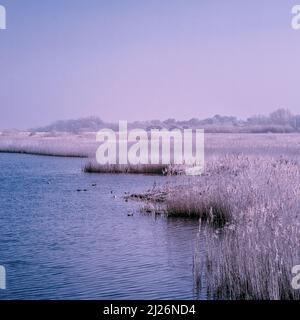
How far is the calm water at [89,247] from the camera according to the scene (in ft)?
23.8

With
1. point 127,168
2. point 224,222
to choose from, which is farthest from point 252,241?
point 127,168

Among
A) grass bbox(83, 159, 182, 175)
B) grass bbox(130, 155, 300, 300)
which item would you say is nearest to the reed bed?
grass bbox(130, 155, 300, 300)

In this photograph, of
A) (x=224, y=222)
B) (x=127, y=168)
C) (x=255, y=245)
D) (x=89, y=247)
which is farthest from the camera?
(x=127, y=168)

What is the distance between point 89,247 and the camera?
30.5 feet

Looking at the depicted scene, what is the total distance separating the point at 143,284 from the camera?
731 centimetres

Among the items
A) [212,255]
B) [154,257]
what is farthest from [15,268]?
[212,255]

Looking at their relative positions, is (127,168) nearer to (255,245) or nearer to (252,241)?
(252,241)

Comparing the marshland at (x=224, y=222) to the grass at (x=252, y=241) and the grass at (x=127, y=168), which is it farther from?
the grass at (x=127, y=168)

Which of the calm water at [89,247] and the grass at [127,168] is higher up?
the grass at [127,168]

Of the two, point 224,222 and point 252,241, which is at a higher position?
point 252,241

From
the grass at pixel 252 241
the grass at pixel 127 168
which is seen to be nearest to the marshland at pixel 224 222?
the grass at pixel 252 241
